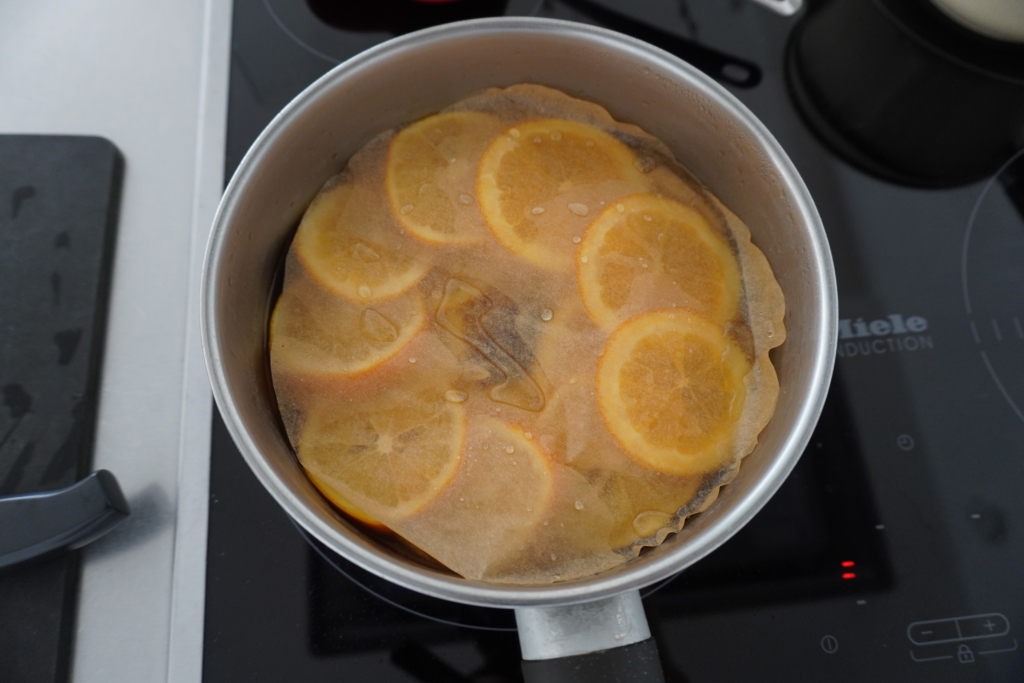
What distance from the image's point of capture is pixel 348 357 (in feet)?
2.26

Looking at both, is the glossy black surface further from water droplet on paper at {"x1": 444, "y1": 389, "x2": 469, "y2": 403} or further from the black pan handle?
water droplet on paper at {"x1": 444, "y1": 389, "x2": 469, "y2": 403}

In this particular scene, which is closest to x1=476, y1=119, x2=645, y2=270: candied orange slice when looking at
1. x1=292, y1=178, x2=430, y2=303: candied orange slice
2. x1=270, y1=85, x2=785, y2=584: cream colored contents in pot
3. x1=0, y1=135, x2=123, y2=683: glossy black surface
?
x1=270, y1=85, x2=785, y2=584: cream colored contents in pot

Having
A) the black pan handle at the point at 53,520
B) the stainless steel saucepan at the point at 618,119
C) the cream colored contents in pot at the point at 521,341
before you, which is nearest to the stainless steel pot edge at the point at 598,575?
the stainless steel saucepan at the point at 618,119

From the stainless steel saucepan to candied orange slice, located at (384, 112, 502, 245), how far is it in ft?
0.10

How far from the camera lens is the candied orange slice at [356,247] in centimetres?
71

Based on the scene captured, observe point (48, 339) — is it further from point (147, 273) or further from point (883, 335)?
point (883, 335)

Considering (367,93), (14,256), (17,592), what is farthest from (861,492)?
(14,256)

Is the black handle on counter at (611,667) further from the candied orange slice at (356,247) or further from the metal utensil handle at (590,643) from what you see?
the candied orange slice at (356,247)

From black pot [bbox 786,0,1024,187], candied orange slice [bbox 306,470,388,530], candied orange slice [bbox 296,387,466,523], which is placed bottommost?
candied orange slice [bbox 306,470,388,530]

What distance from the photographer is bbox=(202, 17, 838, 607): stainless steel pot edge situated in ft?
1.65

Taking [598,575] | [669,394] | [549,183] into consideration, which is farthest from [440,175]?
[598,575]

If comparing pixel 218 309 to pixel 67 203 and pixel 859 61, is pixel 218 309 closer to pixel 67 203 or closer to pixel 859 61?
pixel 67 203

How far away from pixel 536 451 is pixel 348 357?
224 mm

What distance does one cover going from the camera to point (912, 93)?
2.83 feet
